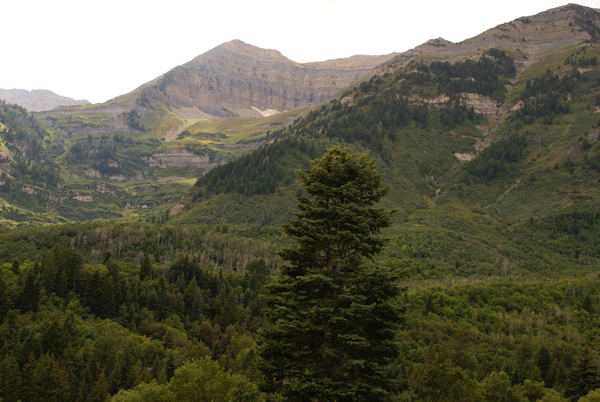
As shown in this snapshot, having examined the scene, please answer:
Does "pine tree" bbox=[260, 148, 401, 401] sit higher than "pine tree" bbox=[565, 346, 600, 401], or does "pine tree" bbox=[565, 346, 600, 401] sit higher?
"pine tree" bbox=[260, 148, 401, 401]

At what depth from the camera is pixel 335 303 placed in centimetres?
2147

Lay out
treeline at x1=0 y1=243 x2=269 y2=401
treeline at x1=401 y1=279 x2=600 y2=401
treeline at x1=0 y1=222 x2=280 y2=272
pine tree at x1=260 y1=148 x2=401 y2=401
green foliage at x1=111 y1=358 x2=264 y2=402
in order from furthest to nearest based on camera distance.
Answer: treeline at x1=0 y1=222 x2=280 y2=272
treeline at x1=401 y1=279 x2=600 y2=401
treeline at x1=0 y1=243 x2=269 y2=401
green foliage at x1=111 y1=358 x2=264 y2=402
pine tree at x1=260 y1=148 x2=401 y2=401

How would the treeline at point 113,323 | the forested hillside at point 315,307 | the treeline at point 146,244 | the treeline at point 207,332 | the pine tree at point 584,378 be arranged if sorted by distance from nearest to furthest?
the forested hillside at point 315,307 < the pine tree at point 584,378 < the treeline at point 207,332 < the treeline at point 113,323 < the treeline at point 146,244

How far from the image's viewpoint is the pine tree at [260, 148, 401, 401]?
20281 millimetres

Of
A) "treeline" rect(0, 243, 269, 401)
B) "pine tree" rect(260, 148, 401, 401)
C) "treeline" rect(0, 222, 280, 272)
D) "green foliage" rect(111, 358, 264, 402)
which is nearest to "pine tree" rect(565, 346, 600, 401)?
"treeline" rect(0, 243, 269, 401)

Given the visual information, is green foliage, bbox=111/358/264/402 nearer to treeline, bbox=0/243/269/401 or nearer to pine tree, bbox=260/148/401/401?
treeline, bbox=0/243/269/401

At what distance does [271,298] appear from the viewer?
2252 centimetres

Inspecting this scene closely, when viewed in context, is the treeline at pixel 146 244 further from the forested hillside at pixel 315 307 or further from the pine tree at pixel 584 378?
the pine tree at pixel 584 378

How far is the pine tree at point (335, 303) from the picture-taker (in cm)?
2028

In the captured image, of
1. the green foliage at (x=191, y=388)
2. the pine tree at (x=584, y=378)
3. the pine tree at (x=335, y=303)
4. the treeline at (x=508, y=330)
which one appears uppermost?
the pine tree at (x=335, y=303)

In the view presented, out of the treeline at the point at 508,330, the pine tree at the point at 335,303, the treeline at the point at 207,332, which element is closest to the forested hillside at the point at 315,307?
the pine tree at the point at 335,303

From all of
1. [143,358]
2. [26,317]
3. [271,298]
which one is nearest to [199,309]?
[143,358]

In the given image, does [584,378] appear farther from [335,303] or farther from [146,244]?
[146,244]

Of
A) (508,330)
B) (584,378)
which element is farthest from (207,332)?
(508,330)
